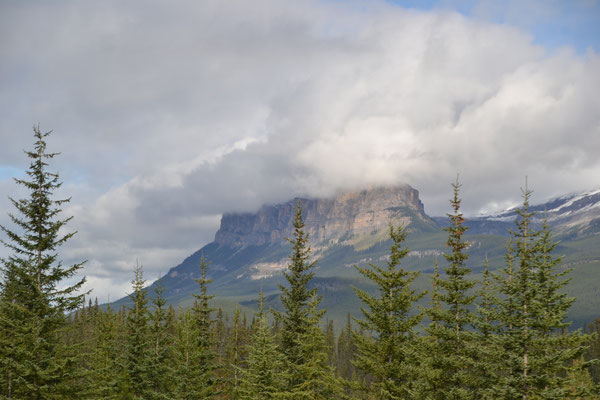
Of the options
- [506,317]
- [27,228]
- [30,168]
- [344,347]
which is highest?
[30,168]

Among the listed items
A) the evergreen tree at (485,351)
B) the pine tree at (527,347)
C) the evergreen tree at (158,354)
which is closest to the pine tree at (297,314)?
the evergreen tree at (485,351)

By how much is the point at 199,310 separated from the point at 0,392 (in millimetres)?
17812

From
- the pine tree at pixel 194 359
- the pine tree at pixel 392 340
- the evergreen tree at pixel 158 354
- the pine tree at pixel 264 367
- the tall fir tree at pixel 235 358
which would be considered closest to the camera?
the pine tree at pixel 392 340

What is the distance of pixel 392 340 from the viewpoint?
1140 inches

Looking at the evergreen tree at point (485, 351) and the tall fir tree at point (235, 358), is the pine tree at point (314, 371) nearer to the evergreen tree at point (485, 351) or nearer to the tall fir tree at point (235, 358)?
the tall fir tree at point (235, 358)

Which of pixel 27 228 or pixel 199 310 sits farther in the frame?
pixel 199 310

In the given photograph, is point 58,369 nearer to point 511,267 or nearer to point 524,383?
point 524,383

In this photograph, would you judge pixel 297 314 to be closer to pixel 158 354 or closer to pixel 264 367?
pixel 264 367

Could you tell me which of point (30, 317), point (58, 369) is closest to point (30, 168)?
point (30, 317)

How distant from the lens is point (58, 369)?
29203 mm

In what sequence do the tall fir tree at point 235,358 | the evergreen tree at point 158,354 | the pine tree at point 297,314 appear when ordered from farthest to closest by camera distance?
the tall fir tree at point 235,358 < the evergreen tree at point 158,354 < the pine tree at point 297,314

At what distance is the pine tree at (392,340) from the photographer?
2853cm

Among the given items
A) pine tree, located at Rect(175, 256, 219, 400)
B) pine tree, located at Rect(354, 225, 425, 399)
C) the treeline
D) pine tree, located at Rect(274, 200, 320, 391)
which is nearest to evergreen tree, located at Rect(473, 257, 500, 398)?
the treeline

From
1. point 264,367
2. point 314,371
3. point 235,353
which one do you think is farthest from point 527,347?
point 235,353
